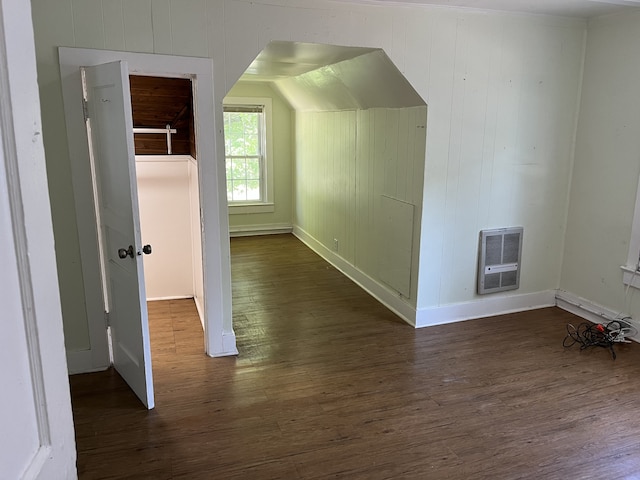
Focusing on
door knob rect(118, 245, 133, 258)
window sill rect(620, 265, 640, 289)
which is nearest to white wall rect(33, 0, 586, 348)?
door knob rect(118, 245, 133, 258)

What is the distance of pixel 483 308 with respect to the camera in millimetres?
4094

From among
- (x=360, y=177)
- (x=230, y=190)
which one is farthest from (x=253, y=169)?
(x=360, y=177)

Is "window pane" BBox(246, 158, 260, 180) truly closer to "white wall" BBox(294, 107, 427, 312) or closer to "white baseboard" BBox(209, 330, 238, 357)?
"white wall" BBox(294, 107, 427, 312)

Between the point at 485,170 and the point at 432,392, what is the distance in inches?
71.4

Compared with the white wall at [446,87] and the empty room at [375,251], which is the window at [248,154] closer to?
the empty room at [375,251]

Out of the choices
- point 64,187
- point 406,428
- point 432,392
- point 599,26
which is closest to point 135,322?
point 64,187

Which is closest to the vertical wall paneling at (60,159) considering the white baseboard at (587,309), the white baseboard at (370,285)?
the white baseboard at (370,285)

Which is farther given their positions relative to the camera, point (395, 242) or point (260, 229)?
point (260, 229)

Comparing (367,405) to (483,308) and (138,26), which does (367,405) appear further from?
(138,26)

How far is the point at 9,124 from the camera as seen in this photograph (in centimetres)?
63

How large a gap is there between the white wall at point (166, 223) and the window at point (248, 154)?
2365mm

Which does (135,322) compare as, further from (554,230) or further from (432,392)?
(554,230)

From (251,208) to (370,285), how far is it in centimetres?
283

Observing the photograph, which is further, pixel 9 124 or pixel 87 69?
pixel 87 69
